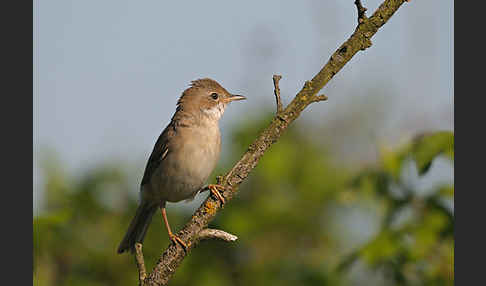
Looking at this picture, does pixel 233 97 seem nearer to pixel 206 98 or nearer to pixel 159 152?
pixel 206 98

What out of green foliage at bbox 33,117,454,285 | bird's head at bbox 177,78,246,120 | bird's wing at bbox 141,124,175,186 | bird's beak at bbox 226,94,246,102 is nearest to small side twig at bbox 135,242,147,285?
green foliage at bbox 33,117,454,285

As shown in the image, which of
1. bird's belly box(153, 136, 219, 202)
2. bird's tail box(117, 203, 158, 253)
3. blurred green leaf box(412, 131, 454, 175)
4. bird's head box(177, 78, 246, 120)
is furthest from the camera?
bird's head box(177, 78, 246, 120)

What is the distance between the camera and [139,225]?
6191 millimetres

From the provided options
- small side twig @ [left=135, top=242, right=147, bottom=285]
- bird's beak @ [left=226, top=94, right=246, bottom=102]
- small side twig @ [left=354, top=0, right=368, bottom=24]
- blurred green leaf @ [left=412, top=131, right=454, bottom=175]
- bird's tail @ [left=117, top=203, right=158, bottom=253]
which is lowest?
small side twig @ [left=135, top=242, right=147, bottom=285]

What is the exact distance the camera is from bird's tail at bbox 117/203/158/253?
5.88m

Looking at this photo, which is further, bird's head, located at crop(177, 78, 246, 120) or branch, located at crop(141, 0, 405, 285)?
bird's head, located at crop(177, 78, 246, 120)

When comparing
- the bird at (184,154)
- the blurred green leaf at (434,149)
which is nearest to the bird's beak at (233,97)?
the bird at (184,154)

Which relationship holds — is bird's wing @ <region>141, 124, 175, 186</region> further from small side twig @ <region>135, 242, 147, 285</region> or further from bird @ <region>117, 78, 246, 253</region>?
small side twig @ <region>135, 242, 147, 285</region>

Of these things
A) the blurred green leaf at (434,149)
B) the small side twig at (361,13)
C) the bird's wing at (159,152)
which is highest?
the small side twig at (361,13)

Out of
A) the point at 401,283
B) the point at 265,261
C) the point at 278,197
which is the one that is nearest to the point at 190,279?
the point at 265,261

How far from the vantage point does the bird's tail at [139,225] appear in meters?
5.88

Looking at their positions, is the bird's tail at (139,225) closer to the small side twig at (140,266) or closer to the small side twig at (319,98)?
the small side twig at (140,266)

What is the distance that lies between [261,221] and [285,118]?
332 centimetres

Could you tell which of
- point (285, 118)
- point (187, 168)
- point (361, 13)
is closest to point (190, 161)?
point (187, 168)
